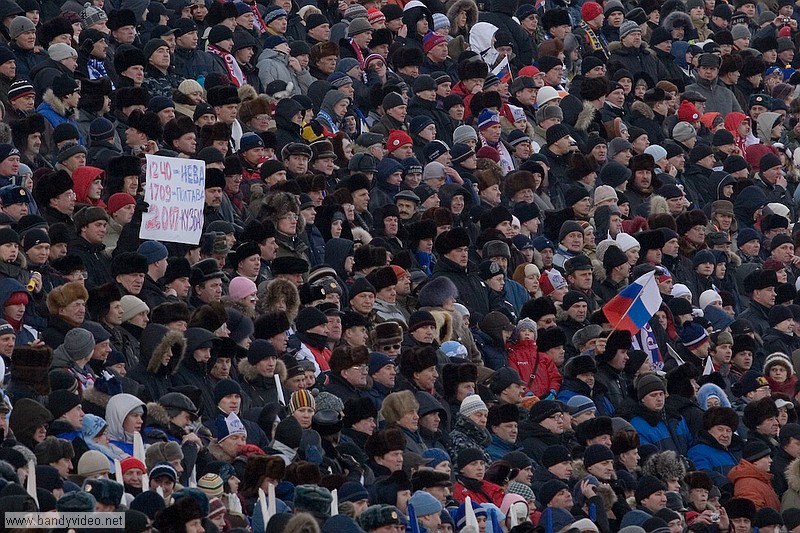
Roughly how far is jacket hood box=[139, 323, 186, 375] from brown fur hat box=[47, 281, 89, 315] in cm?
57

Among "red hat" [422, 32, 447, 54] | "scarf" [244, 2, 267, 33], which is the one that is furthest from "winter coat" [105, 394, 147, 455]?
"red hat" [422, 32, 447, 54]

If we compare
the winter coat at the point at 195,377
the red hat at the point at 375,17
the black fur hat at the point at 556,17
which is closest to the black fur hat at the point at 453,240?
the winter coat at the point at 195,377

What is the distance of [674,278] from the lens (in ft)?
69.7

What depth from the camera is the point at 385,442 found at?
49.4 ft

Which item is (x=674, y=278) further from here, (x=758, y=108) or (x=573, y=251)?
(x=758, y=108)

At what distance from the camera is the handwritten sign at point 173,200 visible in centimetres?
1664

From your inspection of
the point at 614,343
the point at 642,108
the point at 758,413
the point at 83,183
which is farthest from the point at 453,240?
the point at 642,108

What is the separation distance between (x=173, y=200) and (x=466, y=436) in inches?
113

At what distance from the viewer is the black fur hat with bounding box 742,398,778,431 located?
1841 cm

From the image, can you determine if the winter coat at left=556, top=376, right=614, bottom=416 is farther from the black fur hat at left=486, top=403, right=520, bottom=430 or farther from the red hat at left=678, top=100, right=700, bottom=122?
the red hat at left=678, top=100, right=700, bottom=122

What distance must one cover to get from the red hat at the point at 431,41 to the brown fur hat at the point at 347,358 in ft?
25.6

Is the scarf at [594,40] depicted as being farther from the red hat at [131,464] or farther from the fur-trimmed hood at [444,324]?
the red hat at [131,464]

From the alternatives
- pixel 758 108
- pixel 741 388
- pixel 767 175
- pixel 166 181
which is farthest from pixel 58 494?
pixel 758 108

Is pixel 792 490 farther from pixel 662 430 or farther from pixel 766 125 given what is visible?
pixel 766 125
